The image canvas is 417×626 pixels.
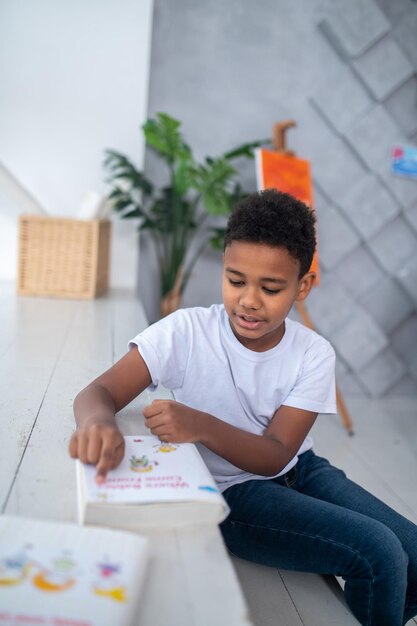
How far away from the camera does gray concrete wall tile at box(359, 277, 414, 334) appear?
3164 millimetres

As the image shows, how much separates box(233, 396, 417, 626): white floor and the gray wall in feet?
1.02

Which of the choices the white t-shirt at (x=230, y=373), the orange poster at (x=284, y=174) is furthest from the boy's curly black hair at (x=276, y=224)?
the orange poster at (x=284, y=174)

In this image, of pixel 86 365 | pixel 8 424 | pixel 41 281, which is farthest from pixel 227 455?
pixel 41 281

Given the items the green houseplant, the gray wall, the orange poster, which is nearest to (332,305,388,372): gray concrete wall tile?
the gray wall

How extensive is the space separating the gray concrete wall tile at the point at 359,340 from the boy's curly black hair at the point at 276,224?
208 centimetres

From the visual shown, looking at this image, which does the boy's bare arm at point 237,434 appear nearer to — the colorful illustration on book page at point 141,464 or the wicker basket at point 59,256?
the colorful illustration on book page at point 141,464

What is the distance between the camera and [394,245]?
313cm

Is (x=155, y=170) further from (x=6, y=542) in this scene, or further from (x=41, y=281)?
(x=6, y=542)

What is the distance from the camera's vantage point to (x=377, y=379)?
3246 millimetres

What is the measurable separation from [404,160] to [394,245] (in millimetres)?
428

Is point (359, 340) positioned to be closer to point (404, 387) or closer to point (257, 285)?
point (404, 387)

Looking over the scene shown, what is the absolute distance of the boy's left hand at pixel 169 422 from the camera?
89 centimetres

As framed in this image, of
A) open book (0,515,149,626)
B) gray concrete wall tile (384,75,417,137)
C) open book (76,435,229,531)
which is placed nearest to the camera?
open book (0,515,149,626)

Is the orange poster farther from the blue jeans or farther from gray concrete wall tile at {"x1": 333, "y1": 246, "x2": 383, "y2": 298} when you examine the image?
the blue jeans
